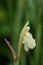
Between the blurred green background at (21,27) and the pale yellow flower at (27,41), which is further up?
the pale yellow flower at (27,41)

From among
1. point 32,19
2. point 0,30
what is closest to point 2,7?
point 0,30

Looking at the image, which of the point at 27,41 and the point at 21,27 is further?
the point at 21,27

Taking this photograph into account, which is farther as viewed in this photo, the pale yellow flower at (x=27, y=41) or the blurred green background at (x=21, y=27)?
the blurred green background at (x=21, y=27)

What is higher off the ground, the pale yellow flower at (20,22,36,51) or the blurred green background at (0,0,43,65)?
the pale yellow flower at (20,22,36,51)

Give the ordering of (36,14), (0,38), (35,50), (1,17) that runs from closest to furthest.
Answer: (35,50)
(36,14)
(0,38)
(1,17)

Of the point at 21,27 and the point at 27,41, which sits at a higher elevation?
the point at 27,41

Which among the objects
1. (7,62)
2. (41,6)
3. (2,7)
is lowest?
(7,62)

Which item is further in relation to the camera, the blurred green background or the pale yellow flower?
the blurred green background

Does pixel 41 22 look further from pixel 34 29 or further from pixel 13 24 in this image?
pixel 13 24
